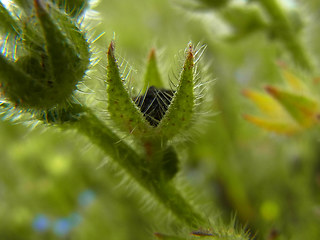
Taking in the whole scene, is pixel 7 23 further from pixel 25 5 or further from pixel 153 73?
pixel 153 73

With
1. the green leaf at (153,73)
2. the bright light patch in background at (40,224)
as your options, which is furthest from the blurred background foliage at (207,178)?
the green leaf at (153,73)

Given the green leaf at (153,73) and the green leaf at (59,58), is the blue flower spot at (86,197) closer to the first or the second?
the green leaf at (153,73)

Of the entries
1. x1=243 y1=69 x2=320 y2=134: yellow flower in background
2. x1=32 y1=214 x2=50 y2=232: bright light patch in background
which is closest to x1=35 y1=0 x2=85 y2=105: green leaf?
x1=243 y1=69 x2=320 y2=134: yellow flower in background

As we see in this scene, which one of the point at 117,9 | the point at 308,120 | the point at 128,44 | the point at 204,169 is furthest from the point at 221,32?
the point at 117,9

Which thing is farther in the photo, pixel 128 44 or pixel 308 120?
pixel 128 44

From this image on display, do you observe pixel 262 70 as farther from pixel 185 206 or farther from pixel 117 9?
pixel 185 206

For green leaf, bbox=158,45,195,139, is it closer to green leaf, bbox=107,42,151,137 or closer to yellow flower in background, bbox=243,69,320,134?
green leaf, bbox=107,42,151,137

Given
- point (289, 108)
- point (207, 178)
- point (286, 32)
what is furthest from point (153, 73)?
point (207, 178)
